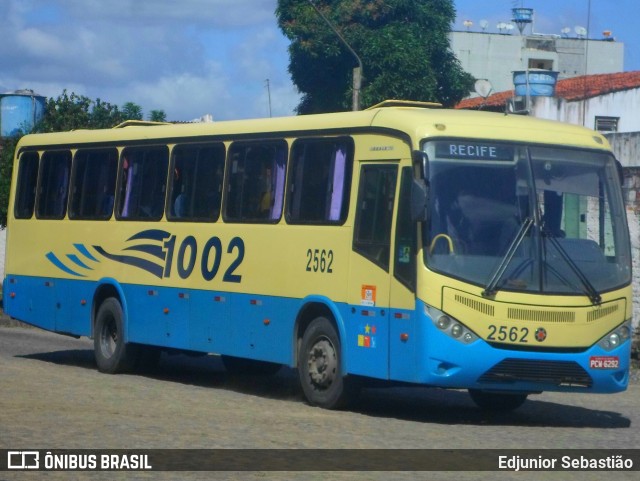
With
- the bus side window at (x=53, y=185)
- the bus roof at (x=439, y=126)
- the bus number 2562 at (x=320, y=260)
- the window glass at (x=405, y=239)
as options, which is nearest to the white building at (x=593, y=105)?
the bus side window at (x=53, y=185)

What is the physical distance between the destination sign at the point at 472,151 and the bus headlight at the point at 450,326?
1504 millimetres

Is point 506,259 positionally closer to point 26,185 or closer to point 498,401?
point 498,401

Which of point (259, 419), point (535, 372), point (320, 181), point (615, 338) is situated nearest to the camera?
point (259, 419)

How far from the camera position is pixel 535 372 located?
42.4 ft

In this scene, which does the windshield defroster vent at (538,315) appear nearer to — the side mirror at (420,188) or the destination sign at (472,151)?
the side mirror at (420,188)

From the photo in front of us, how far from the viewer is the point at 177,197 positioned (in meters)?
17.3

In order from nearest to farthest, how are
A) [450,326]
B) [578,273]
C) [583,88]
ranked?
[450,326], [578,273], [583,88]

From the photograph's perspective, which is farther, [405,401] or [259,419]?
[405,401]

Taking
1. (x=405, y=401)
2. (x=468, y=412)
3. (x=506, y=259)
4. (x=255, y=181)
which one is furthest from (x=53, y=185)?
(x=506, y=259)

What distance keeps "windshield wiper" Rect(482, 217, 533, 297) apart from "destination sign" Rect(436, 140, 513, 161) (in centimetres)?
72

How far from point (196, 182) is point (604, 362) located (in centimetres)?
589

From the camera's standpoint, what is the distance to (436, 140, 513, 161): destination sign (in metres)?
13.2

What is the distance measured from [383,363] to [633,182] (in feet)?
31.7

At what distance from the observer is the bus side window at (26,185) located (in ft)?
66.5
